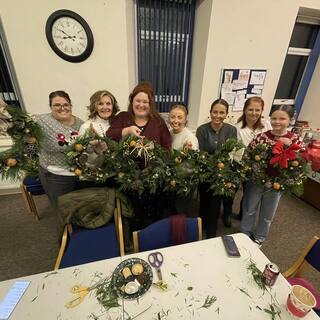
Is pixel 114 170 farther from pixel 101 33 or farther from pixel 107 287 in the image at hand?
pixel 101 33

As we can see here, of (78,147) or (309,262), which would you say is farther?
(78,147)

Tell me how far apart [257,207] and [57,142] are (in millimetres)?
1985

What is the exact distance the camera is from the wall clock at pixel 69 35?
88.4 inches

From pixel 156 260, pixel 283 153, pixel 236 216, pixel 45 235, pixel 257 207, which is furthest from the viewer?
pixel 236 216

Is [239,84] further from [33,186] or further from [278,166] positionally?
[33,186]

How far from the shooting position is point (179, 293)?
0.91 metres

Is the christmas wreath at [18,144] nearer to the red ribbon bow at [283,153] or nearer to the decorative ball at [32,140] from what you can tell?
the decorative ball at [32,140]

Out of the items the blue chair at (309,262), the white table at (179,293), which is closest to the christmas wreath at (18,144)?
the white table at (179,293)

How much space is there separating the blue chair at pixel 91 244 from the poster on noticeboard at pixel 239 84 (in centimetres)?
252

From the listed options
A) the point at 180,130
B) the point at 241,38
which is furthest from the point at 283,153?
the point at 241,38

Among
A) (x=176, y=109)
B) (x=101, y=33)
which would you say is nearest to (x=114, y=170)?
(x=176, y=109)

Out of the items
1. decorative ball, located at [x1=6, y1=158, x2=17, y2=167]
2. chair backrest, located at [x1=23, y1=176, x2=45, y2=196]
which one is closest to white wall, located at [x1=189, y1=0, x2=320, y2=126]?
chair backrest, located at [x1=23, y1=176, x2=45, y2=196]

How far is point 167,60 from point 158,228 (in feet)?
8.72

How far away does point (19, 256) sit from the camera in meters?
1.94
